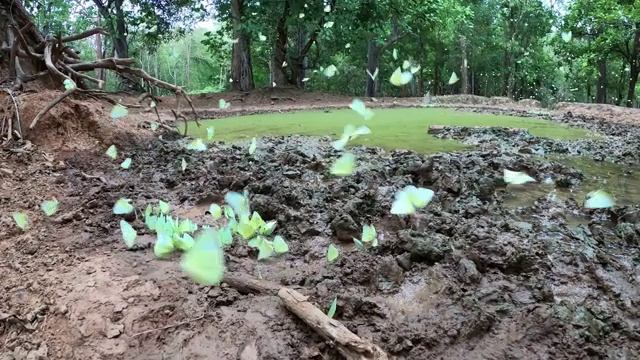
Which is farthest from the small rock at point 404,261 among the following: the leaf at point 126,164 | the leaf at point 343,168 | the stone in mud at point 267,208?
the leaf at point 126,164

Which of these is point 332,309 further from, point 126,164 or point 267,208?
point 126,164

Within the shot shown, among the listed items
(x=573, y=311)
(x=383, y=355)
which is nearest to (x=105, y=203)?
(x=383, y=355)

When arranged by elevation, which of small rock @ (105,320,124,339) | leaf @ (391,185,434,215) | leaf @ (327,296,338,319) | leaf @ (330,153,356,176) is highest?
leaf @ (330,153,356,176)

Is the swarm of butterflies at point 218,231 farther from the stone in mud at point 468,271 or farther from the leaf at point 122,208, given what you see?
the stone in mud at point 468,271

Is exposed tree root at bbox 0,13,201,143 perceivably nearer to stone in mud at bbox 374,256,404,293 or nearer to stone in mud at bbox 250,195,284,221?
stone in mud at bbox 250,195,284,221

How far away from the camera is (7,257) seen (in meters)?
2.42

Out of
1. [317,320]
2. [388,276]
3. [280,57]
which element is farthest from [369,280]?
[280,57]

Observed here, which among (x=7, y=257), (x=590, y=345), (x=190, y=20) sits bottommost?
(x=590, y=345)

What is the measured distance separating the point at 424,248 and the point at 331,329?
2.72 feet

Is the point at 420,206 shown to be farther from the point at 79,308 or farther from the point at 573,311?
the point at 79,308

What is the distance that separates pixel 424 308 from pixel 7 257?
201cm

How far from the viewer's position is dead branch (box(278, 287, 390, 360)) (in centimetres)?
164

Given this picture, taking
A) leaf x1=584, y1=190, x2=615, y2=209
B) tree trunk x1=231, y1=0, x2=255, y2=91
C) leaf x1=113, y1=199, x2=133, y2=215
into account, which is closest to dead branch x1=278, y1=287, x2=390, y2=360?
leaf x1=113, y1=199, x2=133, y2=215

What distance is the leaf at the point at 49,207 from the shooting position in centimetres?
299
